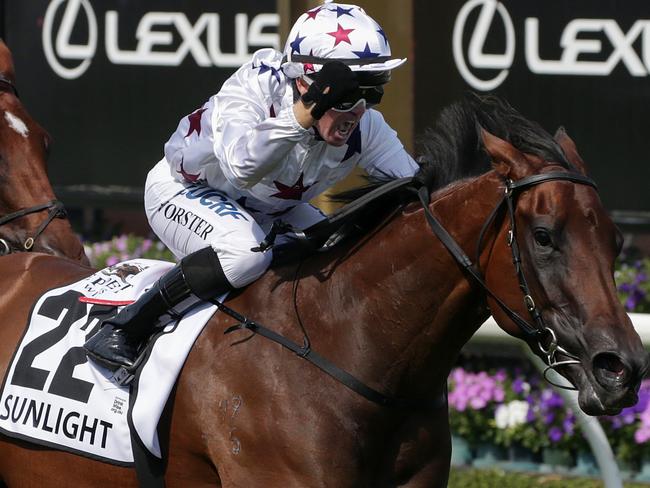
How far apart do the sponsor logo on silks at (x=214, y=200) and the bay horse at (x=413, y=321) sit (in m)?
0.22

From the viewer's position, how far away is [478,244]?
11.1ft

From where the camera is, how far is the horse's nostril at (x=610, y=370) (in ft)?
10.3

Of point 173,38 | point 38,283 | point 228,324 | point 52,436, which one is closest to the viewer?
point 228,324

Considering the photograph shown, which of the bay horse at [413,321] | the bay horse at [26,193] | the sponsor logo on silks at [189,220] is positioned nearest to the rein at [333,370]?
the bay horse at [413,321]

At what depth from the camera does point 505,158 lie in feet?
11.1

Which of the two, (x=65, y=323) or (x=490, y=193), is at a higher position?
(x=490, y=193)

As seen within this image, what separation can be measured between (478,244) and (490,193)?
0.13 meters

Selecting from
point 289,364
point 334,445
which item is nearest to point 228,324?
point 289,364

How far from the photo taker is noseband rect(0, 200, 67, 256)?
196 inches

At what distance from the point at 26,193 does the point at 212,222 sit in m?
1.56

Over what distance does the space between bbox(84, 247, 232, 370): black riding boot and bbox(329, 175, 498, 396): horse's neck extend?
41 centimetres

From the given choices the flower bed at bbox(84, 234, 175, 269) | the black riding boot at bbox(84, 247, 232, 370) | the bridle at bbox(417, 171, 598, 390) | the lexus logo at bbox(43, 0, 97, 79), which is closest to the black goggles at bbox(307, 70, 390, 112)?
the bridle at bbox(417, 171, 598, 390)

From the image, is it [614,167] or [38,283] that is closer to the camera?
[38,283]

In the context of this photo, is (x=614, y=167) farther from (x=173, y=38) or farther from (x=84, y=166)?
(x=84, y=166)
